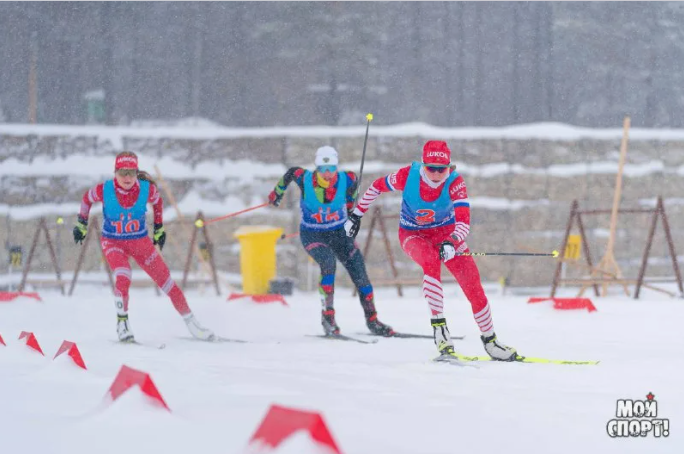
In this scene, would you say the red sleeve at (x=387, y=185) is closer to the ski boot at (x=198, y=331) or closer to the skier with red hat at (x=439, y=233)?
the skier with red hat at (x=439, y=233)

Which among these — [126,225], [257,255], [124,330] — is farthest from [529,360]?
[257,255]

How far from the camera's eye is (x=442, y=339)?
254 inches

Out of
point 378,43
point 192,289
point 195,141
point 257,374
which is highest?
point 378,43

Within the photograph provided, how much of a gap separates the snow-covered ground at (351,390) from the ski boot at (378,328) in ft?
1.01

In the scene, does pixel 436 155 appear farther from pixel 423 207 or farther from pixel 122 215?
pixel 122 215

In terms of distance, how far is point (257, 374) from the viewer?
18.0 ft

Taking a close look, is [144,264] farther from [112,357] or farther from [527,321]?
[527,321]

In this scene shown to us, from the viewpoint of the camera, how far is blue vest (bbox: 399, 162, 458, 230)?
22.2ft

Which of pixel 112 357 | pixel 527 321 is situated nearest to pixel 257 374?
pixel 112 357

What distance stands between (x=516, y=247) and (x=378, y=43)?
5.86 meters

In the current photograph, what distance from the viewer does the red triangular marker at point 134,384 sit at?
3.91 m

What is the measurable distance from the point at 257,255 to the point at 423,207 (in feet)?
26.2

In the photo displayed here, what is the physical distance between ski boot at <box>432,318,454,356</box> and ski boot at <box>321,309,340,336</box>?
2096mm

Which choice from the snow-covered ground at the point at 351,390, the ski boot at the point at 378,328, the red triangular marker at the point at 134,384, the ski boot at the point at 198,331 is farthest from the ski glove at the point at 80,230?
the red triangular marker at the point at 134,384
